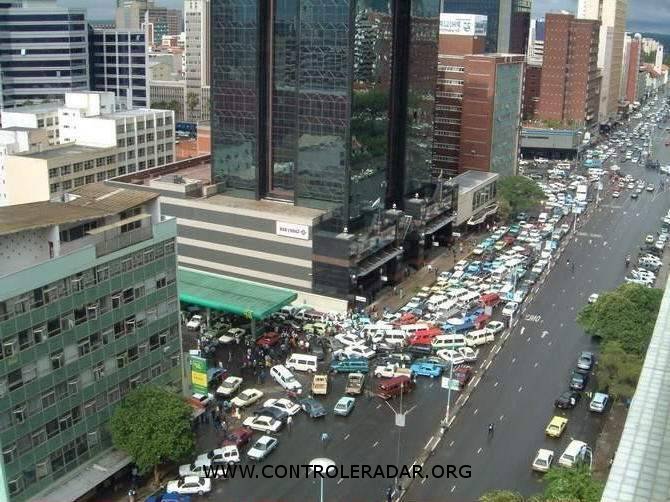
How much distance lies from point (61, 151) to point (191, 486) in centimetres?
5108

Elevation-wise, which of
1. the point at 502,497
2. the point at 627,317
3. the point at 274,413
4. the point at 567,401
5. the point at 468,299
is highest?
the point at 502,497

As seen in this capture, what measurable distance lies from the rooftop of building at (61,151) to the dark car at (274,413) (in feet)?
133

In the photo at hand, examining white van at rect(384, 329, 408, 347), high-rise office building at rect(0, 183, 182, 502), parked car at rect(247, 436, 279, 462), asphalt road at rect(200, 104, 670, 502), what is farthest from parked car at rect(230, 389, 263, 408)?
white van at rect(384, 329, 408, 347)

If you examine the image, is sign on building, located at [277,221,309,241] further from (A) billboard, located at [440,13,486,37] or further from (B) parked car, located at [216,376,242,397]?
(A) billboard, located at [440,13,486,37]

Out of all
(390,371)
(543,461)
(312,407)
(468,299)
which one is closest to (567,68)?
(468,299)

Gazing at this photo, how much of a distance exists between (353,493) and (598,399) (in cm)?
1646

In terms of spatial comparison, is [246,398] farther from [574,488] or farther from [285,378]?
[574,488]

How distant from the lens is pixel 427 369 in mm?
48938

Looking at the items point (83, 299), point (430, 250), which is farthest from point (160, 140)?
point (83, 299)

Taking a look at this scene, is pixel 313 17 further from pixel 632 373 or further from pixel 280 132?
pixel 632 373

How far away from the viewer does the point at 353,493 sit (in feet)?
118

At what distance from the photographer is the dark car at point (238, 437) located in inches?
1575

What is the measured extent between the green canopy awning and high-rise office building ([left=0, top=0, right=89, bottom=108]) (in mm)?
77438

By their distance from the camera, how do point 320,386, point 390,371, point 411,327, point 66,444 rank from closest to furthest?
point 66,444 → point 320,386 → point 390,371 → point 411,327
